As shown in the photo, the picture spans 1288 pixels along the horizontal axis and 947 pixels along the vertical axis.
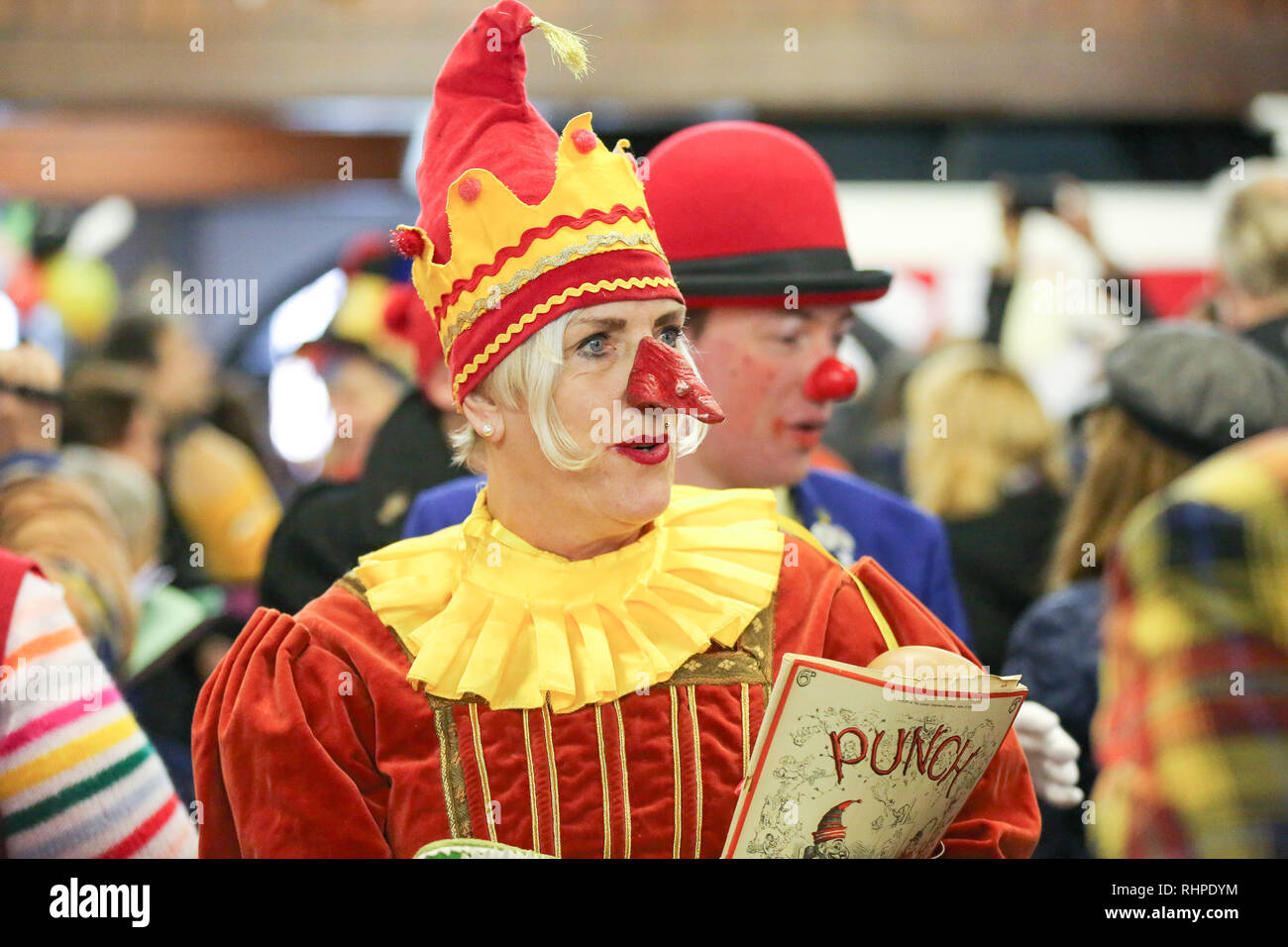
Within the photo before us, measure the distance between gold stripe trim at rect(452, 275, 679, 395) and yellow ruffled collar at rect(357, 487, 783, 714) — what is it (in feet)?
0.64

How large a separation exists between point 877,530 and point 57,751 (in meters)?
1.32

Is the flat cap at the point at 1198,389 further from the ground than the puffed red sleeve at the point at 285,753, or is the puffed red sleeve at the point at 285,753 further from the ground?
the flat cap at the point at 1198,389

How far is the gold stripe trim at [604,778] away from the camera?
157 cm

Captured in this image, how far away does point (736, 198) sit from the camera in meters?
2.22

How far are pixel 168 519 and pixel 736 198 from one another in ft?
8.26

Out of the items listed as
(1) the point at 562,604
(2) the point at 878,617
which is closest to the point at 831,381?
(2) the point at 878,617

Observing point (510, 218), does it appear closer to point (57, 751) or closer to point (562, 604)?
point (562, 604)

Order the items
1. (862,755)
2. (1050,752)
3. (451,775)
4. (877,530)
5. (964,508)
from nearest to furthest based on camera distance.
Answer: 1. (862,755)
2. (451,775)
3. (1050,752)
4. (877,530)
5. (964,508)

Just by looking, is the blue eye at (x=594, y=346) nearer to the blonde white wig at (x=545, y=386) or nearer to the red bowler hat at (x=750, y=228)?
the blonde white wig at (x=545, y=386)

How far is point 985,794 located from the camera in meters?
1.63

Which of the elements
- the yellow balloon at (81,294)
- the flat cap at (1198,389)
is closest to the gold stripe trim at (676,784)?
the flat cap at (1198,389)

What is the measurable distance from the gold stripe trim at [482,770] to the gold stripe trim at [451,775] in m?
0.02
